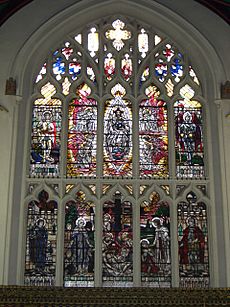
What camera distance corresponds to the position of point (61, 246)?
11.4 metres

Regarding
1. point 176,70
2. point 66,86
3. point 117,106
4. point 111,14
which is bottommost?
point 117,106

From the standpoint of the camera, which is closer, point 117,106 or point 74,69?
point 117,106

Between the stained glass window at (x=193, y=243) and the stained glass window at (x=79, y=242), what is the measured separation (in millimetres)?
1698

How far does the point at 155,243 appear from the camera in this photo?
38.0 feet

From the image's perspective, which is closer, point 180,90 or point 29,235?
point 29,235

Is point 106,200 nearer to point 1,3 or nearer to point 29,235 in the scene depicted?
point 29,235

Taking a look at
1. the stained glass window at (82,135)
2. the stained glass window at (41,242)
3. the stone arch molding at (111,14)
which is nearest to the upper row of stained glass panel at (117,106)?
the stained glass window at (82,135)

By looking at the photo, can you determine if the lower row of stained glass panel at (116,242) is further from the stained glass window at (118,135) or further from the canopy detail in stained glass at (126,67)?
the canopy detail in stained glass at (126,67)

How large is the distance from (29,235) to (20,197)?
744 millimetres

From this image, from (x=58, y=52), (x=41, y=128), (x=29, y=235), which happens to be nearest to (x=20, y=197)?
(x=29, y=235)

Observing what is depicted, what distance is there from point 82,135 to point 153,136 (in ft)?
4.76

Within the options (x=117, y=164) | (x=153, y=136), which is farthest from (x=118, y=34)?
(x=117, y=164)

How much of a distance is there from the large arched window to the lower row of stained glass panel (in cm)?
2

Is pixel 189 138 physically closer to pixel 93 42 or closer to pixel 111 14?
pixel 93 42
